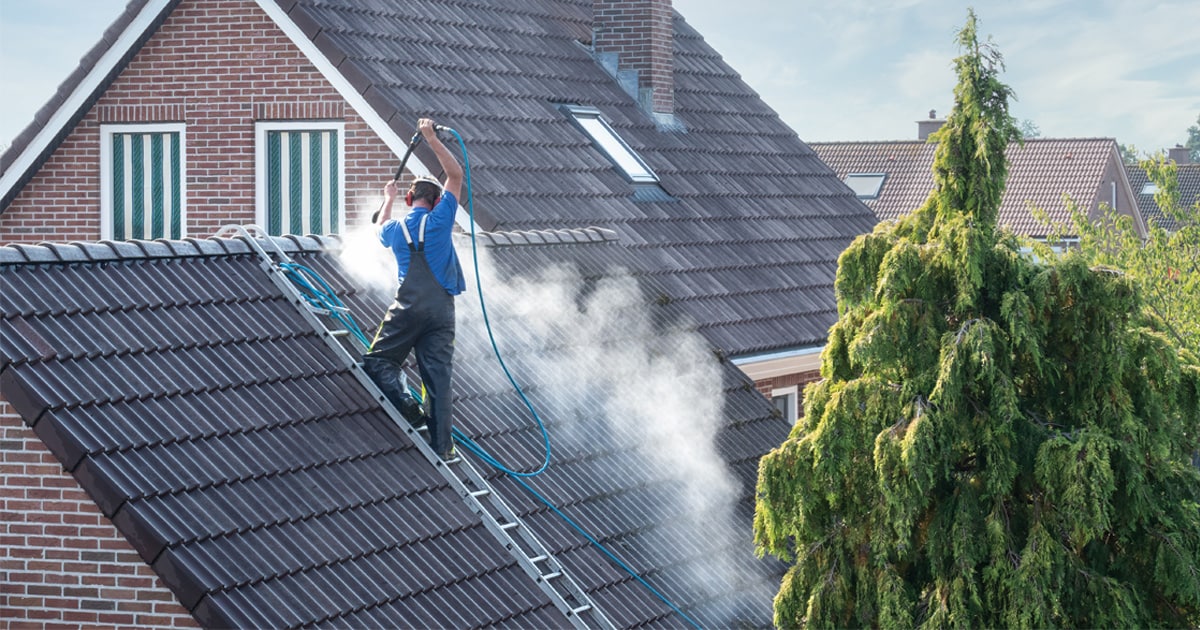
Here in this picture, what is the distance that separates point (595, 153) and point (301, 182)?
3.11m

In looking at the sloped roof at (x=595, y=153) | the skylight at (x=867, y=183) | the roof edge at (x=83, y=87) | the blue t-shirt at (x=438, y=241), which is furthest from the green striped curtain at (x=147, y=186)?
the skylight at (x=867, y=183)

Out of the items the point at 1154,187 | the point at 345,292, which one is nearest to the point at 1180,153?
the point at 1154,187

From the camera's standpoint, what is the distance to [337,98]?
15078 mm

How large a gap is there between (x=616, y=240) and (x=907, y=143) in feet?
151

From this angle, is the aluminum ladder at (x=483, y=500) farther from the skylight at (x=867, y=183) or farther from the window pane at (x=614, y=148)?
the skylight at (x=867, y=183)

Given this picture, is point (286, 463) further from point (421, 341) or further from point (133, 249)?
point (133, 249)

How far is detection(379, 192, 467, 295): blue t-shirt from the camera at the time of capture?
30.1 feet

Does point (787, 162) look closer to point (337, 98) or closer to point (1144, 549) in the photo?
point (337, 98)

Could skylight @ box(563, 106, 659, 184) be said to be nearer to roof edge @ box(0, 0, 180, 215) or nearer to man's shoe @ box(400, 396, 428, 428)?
roof edge @ box(0, 0, 180, 215)

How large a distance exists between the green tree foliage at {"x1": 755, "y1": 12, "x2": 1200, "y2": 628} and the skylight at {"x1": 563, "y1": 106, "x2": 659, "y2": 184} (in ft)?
26.9

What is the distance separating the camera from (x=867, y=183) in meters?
57.2

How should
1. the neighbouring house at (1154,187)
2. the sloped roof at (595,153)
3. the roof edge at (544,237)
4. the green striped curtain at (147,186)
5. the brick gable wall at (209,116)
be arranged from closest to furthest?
the roof edge at (544,237)
the sloped roof at (595,153)
the brick gable wall at (209,116)
the green striped curtain at (147,186)
the neighbouring house at (1154,187)

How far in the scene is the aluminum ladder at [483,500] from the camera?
8.89 meters

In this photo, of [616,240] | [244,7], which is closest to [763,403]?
[616,240]
